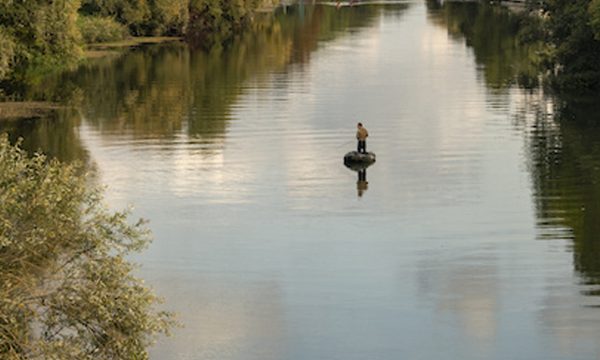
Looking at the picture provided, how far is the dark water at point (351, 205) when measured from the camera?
40.8 meters

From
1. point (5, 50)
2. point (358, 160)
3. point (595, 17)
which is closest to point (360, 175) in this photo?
point (358, 160)

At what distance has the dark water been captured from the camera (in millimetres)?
40750

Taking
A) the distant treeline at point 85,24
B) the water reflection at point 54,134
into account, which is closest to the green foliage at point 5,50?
the distant treeline at point 85,24

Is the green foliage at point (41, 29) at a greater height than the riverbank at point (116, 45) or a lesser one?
greater

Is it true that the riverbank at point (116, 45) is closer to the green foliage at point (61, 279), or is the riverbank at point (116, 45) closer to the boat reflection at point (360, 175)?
the boat reflection at point (360, 175)

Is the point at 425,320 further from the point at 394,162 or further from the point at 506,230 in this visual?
the point at 394,162

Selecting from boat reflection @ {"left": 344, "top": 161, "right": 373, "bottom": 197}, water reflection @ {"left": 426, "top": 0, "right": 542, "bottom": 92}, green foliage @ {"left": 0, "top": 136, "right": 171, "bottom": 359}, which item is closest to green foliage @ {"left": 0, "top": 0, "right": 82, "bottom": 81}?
boat reflection @ {"left": 344, "top": 161, "right": 373, "bottom": 197}

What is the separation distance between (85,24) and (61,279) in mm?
109563

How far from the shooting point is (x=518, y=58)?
12825 centimetres

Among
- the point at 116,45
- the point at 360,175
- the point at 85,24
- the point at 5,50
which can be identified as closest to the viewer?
the point at 360,175

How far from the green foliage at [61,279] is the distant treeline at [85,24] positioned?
50401mm

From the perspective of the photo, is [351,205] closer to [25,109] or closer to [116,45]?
[25,109]

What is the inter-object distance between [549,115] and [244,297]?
4727 centimetres

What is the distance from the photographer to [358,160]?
224ft
